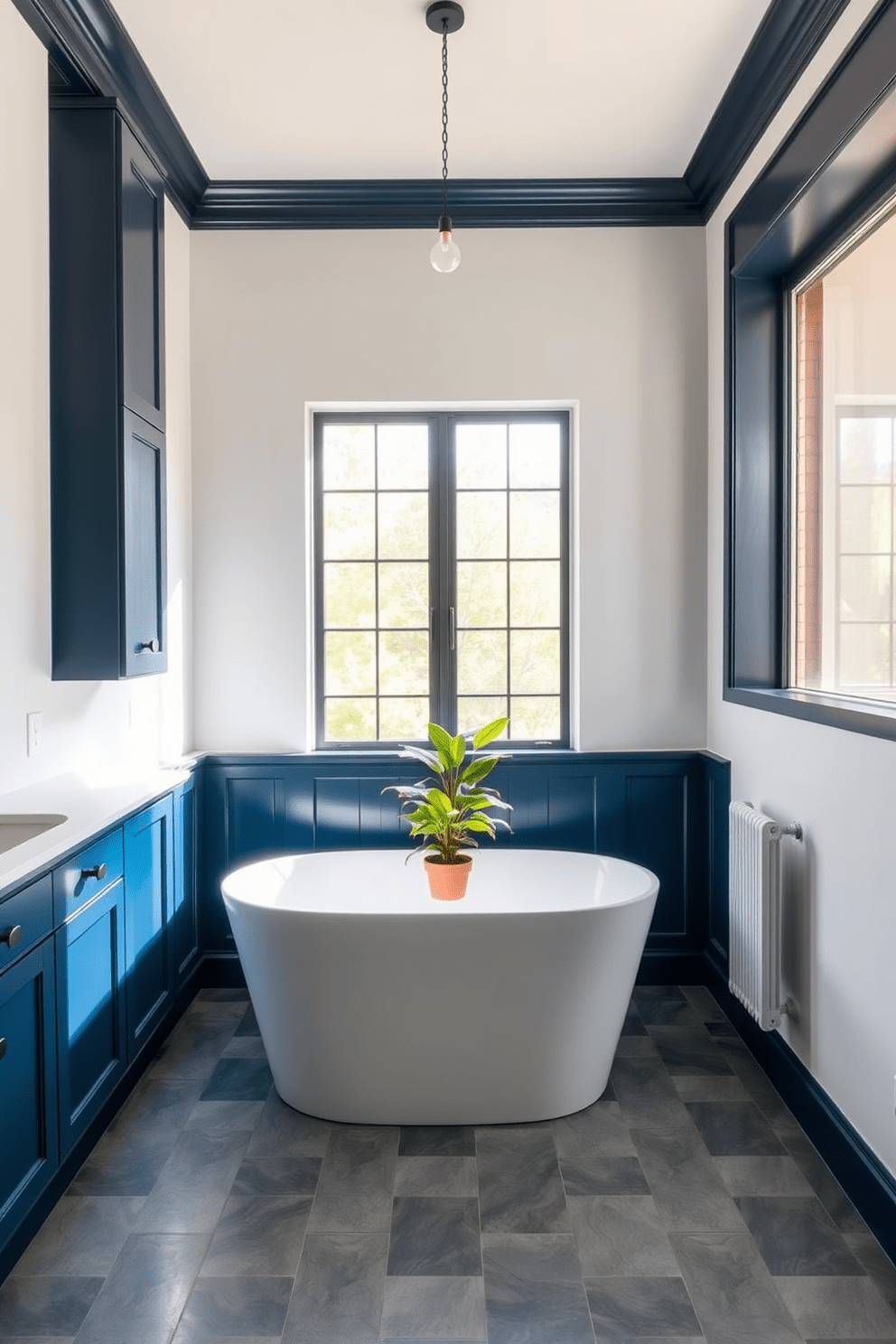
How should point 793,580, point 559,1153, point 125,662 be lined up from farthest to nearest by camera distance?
1. point 793,580
2. point 125,662
3. point 559,1153

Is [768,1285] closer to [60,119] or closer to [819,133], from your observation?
[819,133]

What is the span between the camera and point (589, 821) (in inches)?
137

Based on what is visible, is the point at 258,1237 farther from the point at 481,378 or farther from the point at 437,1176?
the point at 481,378

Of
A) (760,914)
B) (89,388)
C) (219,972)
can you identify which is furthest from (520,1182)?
(89,388)

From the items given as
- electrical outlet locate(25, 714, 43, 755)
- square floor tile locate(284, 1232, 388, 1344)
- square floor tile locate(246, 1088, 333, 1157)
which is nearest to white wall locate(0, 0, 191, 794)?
electrical outlet locate(25, 714, 43, 755)

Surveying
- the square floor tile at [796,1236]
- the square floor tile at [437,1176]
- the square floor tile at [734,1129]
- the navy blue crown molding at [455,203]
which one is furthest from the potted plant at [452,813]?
the navy blue crown molding at [455,203]

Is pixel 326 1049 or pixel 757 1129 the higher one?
pixel 326 1049

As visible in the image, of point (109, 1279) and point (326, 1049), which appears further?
point (326, 1049)

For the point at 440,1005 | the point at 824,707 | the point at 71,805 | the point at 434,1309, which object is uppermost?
the point at 824,707

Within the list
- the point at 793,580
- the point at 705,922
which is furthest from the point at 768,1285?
the point at 793,580

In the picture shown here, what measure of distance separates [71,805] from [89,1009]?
18.7 inches

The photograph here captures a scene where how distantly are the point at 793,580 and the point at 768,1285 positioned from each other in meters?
2.03

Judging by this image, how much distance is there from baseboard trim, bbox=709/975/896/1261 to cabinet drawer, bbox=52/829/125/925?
1.81 metres

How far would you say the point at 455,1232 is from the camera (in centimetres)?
202
